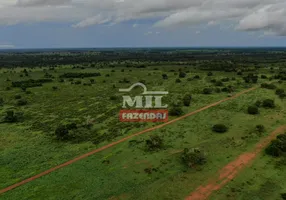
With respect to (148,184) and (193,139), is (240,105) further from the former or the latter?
(148,184)

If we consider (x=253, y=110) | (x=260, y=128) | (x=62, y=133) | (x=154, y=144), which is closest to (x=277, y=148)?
(x=260, y=128)

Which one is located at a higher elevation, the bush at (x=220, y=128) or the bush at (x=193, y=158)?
the bush at (x=220, y=128)

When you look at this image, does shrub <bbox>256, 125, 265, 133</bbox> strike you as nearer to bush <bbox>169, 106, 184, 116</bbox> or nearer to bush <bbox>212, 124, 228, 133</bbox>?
bush <bbox>212, 124, 228, 133</bbox>

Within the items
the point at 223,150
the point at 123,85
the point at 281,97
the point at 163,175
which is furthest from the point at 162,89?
the point at 163,175

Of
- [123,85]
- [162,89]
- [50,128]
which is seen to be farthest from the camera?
[123,85]

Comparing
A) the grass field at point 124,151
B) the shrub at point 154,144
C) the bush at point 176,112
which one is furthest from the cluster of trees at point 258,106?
the shrub at point 154,144

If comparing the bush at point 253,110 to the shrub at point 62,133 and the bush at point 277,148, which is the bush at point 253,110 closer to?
the bush at point 277,148
